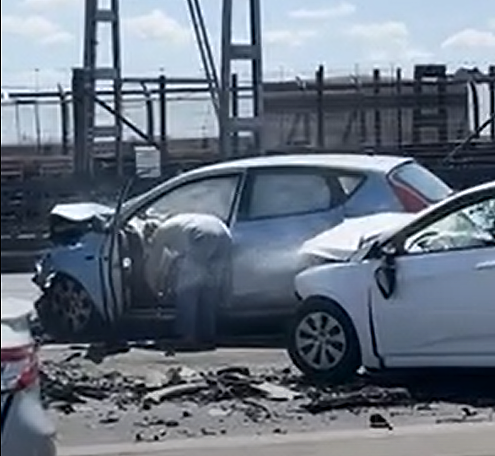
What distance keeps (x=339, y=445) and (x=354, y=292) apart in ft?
8.59

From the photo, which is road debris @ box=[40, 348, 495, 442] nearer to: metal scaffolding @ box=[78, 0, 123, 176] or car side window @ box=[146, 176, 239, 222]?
car side window @ box=[146, 176, 239, 222]

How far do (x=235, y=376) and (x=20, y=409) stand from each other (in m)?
6.90

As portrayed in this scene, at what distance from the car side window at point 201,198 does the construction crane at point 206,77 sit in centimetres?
671

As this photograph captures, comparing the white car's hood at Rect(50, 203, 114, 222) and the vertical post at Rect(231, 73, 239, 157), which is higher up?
the vertical post at Rect(231, 73, 239, 157)

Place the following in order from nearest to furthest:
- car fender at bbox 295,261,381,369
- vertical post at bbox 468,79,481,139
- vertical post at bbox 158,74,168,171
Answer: car fender at bbox 295,261,381,369
vertical post at bbox 468,79,481,139
vertical post at bbox 158,74,168,171

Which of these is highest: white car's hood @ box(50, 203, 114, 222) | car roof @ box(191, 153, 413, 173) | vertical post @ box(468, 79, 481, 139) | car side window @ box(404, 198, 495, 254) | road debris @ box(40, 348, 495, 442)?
vertical post @ box(468, 79, 481, 139)

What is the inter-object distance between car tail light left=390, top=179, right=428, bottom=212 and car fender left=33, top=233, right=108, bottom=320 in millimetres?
2440

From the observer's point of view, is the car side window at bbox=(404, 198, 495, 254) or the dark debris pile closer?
the dark debris pile

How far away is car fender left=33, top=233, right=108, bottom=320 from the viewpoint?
15.0 metres

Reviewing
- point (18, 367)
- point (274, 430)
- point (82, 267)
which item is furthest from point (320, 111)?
point (18, 367)

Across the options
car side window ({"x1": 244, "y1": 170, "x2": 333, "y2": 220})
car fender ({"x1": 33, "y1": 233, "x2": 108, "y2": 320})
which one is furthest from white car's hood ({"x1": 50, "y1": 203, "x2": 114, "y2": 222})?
car side window ({"x1": 244, "y1": 170, "x2": 333, "y2": 220})

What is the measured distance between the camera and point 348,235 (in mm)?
13812

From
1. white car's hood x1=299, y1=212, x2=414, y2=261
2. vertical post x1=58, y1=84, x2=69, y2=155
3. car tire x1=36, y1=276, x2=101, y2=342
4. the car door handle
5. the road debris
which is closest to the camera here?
the road debris

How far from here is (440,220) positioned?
12523 millimetres
